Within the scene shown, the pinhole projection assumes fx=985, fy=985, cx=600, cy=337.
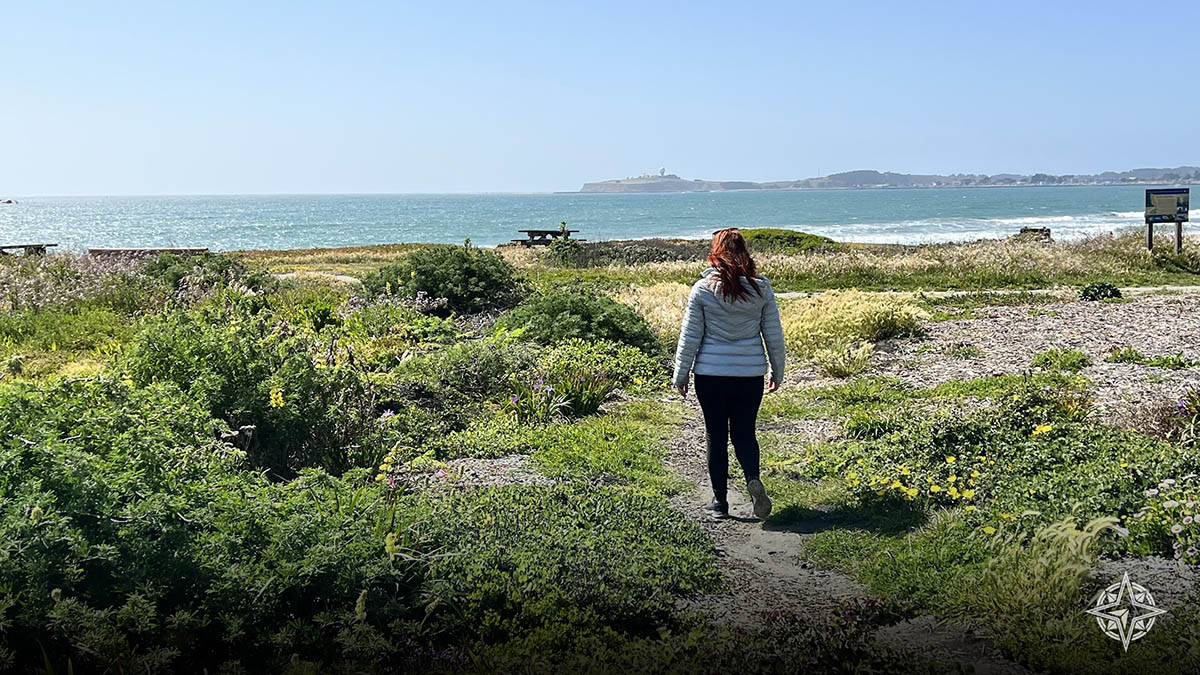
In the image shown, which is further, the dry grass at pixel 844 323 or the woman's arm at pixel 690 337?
the dry grass at pixel 844 323

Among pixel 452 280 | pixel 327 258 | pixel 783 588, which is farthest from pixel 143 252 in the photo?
pixel 783 588

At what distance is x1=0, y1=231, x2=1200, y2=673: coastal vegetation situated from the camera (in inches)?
145

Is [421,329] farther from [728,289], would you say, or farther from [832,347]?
[728,289]

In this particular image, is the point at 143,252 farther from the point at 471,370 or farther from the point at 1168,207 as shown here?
the point at 1168,207

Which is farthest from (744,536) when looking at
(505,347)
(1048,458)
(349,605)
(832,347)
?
(832,347)

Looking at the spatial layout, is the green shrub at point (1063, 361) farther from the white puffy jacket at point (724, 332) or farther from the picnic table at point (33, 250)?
the picnic table at point (33, 250)

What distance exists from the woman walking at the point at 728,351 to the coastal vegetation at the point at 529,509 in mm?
417

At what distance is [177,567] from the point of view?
3754mm

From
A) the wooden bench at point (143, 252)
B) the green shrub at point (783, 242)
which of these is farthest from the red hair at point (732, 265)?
the green shrub at point (783, 242)

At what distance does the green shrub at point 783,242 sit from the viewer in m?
32.2

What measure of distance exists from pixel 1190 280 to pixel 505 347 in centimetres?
1702


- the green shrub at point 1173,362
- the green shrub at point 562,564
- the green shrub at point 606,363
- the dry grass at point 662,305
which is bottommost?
the green shrub at point 562,564

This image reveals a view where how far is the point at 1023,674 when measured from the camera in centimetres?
367

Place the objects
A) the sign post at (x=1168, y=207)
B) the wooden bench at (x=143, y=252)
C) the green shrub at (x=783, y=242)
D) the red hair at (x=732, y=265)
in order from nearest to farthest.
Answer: the red hair at (x=732, y=265), the wooden bench at (x=143, y=252), the sign post at (x=1168, y=207), the green shrub at (x=783, y=242)
